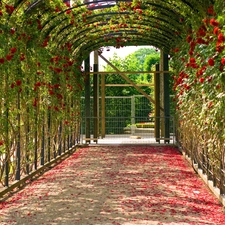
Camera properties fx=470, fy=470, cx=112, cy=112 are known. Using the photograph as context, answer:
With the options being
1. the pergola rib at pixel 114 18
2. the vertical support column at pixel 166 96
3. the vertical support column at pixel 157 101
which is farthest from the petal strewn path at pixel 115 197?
the vertical support column at pixel 157 101

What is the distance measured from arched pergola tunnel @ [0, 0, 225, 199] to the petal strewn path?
41cm

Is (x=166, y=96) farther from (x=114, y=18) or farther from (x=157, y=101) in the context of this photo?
(x=114, y=18)

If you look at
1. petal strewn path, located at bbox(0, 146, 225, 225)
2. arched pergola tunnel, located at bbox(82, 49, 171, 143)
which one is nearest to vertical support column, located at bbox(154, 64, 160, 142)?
arched pergola tunnel, located at bbox(82, 49, 171, 143)

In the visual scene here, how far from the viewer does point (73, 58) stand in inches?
491

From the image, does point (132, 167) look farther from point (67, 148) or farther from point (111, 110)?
point (111, 110)

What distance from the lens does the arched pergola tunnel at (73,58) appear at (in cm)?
532

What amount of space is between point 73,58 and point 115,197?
7120 mm

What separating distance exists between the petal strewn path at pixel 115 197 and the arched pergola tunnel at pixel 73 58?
0.41 meters

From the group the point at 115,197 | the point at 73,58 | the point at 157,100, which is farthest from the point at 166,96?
the point at 115,197

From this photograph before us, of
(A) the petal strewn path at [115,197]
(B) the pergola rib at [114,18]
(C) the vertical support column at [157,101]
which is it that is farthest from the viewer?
(C) the vertical support column at [157,101]

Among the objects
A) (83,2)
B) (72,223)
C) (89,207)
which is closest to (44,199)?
(89,207)

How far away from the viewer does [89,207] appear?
17.4ft

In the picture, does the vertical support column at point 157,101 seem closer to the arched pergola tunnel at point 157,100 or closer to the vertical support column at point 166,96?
the arched pergola tunnel at point 157,100

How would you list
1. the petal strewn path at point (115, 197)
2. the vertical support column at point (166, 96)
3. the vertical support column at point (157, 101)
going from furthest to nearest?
the vertical support column at point (157, 101) → the vertical support column at point (166, 96) → the petal strewn path at point (115, 197)
